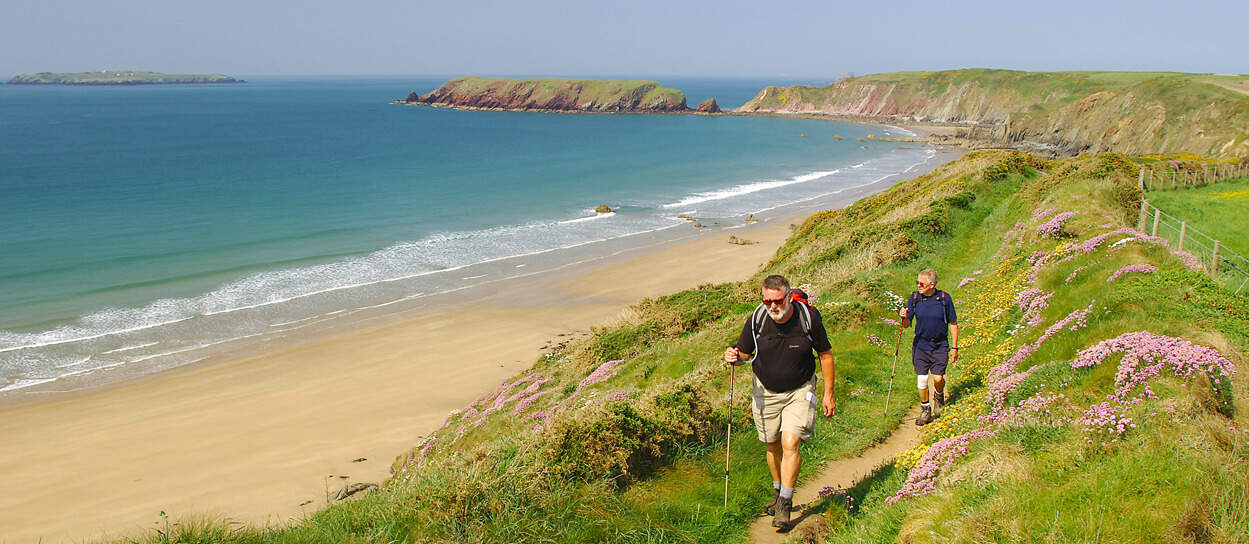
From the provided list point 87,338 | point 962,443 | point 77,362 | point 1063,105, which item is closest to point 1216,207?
point 962,443

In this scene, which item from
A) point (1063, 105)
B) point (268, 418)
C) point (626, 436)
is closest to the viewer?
point (626, 436)

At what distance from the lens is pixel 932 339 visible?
26.9 feet

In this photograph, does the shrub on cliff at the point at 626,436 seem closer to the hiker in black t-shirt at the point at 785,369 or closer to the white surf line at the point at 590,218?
the hiker in black t-shirt at the point at 785,369

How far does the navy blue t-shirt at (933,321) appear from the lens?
8148mm

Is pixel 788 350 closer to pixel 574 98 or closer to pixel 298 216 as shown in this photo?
pixel 298 216

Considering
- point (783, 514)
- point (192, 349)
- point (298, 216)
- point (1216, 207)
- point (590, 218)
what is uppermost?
point (1216, 207)

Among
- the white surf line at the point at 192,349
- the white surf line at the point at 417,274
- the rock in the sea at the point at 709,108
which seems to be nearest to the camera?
the white surf line at the point at 192,349

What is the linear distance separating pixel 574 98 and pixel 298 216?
126 metres

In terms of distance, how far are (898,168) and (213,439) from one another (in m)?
63.5

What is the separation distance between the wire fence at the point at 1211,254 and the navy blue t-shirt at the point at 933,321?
14.7 feet

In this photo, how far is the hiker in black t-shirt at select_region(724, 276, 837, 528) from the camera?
223 inches

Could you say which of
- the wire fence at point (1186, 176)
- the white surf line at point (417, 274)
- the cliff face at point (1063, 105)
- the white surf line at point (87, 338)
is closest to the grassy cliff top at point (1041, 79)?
the cliff face at point (1063, 105)

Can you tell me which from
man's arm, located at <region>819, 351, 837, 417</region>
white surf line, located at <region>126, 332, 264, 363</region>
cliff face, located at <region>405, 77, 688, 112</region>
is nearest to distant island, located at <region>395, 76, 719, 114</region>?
cliff face, located at <region>405, 77, 688, 112</region>

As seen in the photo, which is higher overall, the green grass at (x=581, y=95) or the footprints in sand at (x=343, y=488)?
the green grass at (x=581, y=95)
